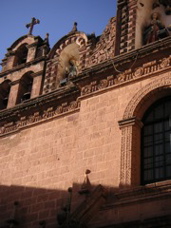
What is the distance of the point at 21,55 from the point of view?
1856cm

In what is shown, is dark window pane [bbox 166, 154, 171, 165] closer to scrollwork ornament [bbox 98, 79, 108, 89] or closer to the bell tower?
scrollwork ornament [bbox 98, 79, 108, 89]

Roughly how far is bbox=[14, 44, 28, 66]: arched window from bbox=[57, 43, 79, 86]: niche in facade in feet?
6.46

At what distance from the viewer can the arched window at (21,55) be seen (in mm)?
18250

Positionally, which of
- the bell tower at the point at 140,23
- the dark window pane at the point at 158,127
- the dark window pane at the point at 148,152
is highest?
the bell tower at the point at 140,23

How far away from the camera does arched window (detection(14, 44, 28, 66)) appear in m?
18.2

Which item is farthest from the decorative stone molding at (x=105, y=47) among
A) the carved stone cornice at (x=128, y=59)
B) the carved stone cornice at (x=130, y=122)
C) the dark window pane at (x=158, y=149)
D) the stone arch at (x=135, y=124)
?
the dark window pane at (x=158, y=149)

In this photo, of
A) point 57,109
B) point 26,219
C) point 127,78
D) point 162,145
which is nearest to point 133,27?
point 127,78

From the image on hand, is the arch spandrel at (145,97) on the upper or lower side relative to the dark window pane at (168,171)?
upper

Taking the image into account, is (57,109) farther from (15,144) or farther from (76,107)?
(15,144)

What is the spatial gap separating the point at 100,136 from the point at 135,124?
930 millimetres

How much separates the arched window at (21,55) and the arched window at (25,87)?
1212mm

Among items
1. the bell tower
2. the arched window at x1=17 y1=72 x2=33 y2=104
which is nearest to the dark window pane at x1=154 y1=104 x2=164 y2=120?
the bell tower

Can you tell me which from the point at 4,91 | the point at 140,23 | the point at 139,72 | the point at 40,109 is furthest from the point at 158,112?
the point at 4,91

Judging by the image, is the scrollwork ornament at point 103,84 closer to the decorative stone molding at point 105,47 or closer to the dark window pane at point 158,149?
the decorative stone molding at point 105,47
